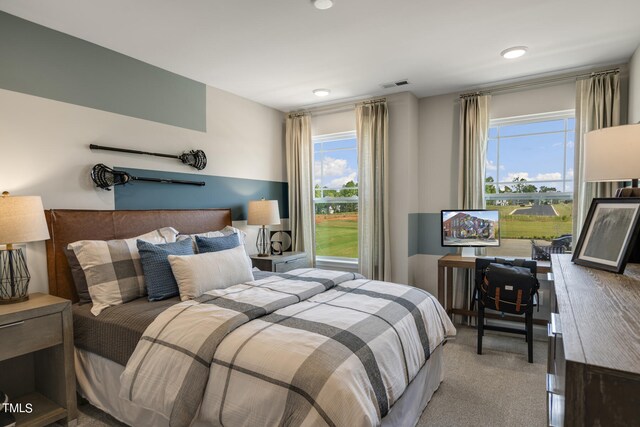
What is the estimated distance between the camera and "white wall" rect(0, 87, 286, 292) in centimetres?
235

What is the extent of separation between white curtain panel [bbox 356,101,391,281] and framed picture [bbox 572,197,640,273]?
8.67 ft

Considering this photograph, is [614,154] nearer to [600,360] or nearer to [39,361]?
[600,360]

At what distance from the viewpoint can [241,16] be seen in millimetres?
2367

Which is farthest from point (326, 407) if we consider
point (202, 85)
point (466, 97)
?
point (466, 97)

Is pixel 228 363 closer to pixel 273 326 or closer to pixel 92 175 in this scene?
pixel 273 326

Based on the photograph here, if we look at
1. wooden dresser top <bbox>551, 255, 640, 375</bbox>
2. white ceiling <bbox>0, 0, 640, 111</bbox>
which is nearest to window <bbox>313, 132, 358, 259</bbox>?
white ceiling <bbox>0, 0, 640, 111</bbox>

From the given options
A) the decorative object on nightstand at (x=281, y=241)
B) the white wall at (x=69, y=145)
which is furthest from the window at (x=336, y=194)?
Result: the white wall at (x=69, y=145)

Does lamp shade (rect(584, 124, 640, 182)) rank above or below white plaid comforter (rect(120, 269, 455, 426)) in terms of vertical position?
above

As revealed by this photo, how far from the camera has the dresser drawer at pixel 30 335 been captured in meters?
1.92

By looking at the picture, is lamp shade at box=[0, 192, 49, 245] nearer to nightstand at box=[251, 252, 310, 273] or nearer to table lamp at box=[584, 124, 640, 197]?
nightstand at box=[251, 252, 310, 273]

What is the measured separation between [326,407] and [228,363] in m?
0.53

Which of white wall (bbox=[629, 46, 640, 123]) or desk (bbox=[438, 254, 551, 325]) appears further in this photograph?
desk (bbox=[438, 254, 551, 325])

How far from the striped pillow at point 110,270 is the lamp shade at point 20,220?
32 centimetres

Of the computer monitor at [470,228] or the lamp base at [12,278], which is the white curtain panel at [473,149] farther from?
the lamp base at [12,278]
